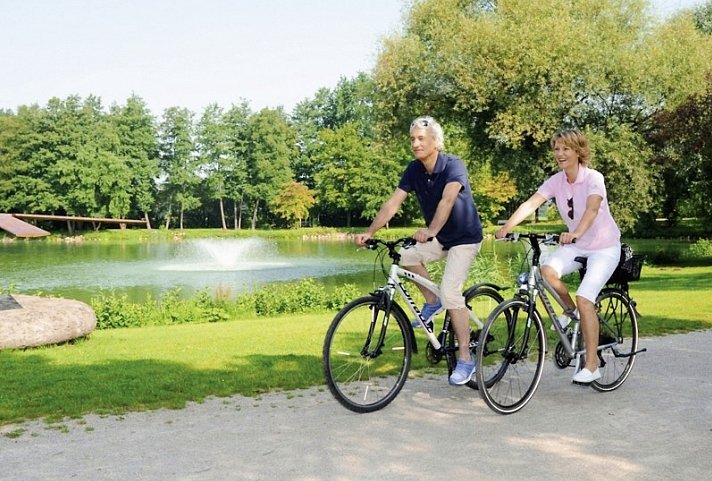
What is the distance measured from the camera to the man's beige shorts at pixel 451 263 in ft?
17.7

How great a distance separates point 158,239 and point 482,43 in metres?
41.1

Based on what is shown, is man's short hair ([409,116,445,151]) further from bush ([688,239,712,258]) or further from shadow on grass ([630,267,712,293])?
bush ([688,239,712,258])

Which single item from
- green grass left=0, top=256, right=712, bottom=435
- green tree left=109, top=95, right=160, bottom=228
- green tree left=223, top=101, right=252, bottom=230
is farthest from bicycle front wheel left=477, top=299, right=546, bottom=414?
green tree left=109, top=95, right=160, bottom=228

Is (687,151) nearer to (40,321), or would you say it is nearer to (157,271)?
(157,271)

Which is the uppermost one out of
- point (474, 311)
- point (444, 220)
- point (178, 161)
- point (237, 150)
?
point (237, 150)

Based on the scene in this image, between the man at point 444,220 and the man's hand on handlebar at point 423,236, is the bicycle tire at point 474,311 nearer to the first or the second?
the man at point 444,220

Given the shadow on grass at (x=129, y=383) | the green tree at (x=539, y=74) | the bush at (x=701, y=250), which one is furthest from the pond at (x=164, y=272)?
the shadow on grass at (x=129, y=383)

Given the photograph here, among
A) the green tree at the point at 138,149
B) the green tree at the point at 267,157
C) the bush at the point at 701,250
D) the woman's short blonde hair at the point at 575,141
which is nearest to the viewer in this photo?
the woman's short blonde hair at the point at 575,141

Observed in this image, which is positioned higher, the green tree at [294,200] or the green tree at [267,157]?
the green tree at [267,157]

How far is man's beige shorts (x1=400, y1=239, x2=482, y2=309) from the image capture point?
17.7 ft

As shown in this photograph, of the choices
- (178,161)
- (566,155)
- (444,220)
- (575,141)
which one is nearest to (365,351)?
(444,220)

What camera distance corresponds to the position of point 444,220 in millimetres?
5141

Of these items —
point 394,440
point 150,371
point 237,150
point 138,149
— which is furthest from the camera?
point 237,150

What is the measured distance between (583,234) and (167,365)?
411 centimetres
